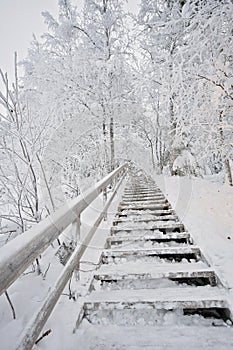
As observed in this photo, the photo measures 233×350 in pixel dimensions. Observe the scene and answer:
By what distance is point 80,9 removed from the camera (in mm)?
11414

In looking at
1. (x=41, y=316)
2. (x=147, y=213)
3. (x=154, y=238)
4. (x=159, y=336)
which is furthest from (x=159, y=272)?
(x=147, y=213)

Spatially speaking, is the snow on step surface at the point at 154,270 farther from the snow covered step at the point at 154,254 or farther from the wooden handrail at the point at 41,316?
the wooden handrail at the point at 41,316

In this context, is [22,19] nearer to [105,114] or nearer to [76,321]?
[105,114]

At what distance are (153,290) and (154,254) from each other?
0.81 metres

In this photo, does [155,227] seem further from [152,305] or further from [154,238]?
[152,305]

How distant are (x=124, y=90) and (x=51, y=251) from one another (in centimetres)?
1018

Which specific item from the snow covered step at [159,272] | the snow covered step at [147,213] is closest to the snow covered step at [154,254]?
the snow covered step at [159,272]

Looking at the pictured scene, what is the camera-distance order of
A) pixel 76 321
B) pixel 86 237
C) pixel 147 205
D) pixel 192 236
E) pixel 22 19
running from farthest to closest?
pixel 22 19, pixel 147 205, pixel 192 236, pixel 86 237, pixel 76 321

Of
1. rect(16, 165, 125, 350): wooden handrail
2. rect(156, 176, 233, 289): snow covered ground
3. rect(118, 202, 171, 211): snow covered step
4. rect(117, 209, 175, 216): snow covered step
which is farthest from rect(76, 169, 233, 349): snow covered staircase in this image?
rect(118, 202, 171, 211): snow covered step

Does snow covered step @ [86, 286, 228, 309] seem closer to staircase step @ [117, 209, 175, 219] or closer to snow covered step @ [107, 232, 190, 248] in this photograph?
snow covered step @ [107, 232, 190, 248]

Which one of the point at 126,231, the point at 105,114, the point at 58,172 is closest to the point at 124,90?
the point at 105,114

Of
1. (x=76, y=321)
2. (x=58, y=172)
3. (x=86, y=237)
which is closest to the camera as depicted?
(x=76, y=321)

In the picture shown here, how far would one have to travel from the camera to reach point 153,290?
2.24 m

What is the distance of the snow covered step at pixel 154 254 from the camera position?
9.68 ft
